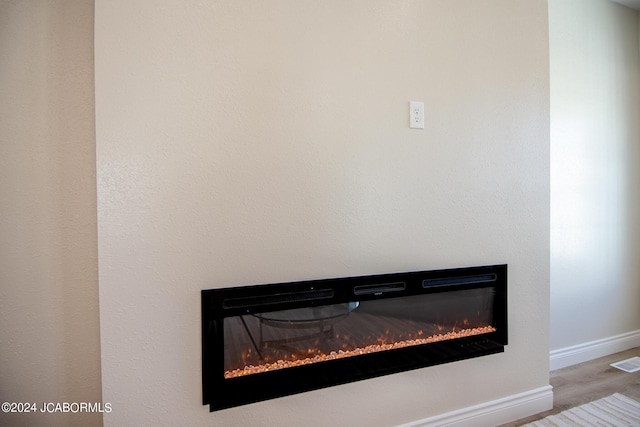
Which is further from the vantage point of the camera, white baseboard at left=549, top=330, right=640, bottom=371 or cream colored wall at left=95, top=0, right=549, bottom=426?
white baseboard at left=549, top=330, right=640, bottom=371

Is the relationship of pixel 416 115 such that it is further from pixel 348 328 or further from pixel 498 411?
pixel 498 411

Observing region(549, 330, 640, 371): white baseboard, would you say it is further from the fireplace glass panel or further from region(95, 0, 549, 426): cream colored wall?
the fireplace glass panel

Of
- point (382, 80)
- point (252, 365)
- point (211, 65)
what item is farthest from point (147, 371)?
point (382, 80)

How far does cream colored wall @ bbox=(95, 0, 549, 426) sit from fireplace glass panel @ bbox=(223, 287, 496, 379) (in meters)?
0.16

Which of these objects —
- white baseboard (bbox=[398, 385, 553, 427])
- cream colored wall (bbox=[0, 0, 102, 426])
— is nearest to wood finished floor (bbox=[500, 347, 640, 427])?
white baseboard (bbox=[398, 385, 553, 427])

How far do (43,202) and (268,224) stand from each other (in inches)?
36.8

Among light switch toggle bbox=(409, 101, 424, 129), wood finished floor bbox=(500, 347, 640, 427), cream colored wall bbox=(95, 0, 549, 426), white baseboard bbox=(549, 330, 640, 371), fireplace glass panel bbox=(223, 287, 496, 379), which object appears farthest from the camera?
white baseboard bbox=(549, 330, 640, 371)

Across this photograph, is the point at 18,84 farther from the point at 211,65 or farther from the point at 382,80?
the point at 382,80

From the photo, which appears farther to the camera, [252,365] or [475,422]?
[475,422]

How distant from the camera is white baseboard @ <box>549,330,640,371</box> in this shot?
242 centimetres

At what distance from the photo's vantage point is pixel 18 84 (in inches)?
52.0

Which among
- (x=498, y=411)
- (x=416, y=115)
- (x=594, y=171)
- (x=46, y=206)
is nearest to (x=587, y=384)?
(x=498, y=411)

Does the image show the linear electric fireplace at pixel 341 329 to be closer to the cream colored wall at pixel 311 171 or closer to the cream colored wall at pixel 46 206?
the cream colored wall at pixel 311 171

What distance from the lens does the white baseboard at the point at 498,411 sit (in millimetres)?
1629
